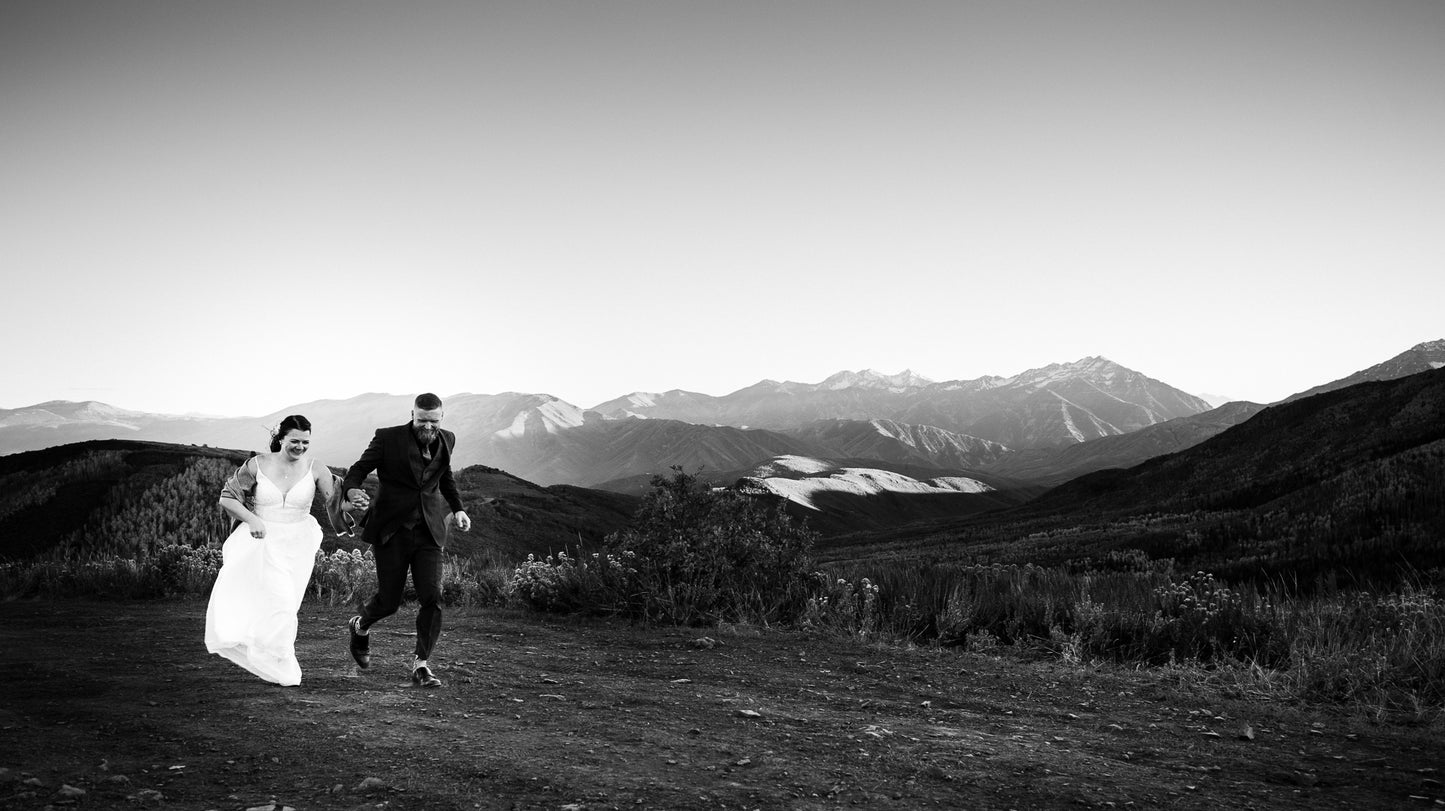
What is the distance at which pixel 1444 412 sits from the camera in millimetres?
69812

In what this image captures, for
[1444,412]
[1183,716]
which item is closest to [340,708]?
[1183,716]

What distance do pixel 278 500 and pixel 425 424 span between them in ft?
4.72

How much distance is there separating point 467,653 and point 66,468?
24607 millimetres

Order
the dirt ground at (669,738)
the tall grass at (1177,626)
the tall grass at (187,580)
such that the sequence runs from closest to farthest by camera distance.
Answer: the dirt ground at (669,738) → the tall grass at (1177,626) → the tall grass at (187,580)

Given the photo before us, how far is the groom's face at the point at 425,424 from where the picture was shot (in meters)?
6.93

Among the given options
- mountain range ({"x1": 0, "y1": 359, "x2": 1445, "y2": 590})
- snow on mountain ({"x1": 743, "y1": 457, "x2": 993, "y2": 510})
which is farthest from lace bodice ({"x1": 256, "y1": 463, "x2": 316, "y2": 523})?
snow on mountain ({"x1": 743, "y1": 457, "x2": 993, "y2": 510})

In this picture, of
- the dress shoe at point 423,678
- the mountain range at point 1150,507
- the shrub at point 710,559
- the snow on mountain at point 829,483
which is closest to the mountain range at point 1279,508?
the mountain range at point 1150,507

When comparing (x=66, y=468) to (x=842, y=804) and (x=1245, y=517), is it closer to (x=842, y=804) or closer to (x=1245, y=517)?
(x=842, y=804)

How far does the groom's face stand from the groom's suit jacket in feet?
0.21

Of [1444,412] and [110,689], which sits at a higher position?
[1444,412]

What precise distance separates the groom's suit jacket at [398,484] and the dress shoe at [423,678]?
100 centimetres

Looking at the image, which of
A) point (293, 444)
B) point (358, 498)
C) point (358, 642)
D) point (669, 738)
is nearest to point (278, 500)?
point (293, 444)

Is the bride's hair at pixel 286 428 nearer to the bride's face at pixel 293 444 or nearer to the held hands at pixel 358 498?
the bride's face at pixel 293 444

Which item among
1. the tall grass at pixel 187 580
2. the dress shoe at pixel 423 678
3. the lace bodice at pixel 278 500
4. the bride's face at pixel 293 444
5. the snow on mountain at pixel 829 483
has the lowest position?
the snow on mountain at pixel 829 483
